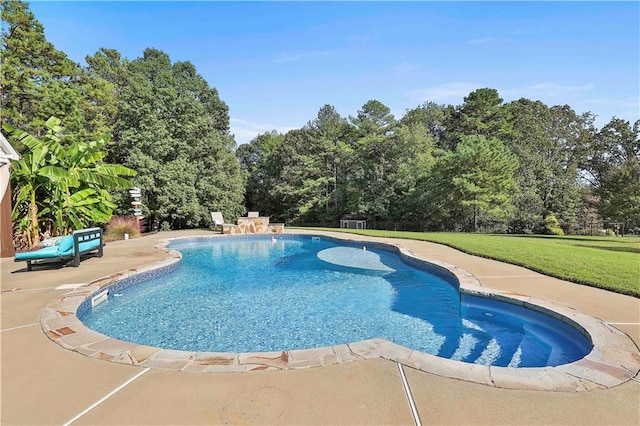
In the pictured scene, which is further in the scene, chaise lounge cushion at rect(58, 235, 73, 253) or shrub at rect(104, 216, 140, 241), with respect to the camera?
shrub at rect(104, 216, 140, 241)

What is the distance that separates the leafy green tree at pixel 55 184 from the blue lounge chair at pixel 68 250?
2927 mm

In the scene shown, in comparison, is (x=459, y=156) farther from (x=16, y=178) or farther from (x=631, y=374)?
(x=16, y=178)

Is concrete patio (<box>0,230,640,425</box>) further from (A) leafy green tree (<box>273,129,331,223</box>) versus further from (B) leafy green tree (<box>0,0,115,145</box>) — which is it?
(A) leafy green tree (<box>273,129,331,223</box>)

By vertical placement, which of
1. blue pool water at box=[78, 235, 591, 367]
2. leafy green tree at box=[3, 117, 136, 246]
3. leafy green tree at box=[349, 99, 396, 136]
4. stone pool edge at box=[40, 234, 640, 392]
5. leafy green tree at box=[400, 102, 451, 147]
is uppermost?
leafy green tree at box=[400, 102, 451, 147]

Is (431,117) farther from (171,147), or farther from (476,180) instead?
(171,147)

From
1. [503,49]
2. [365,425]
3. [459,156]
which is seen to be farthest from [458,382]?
[459,156]

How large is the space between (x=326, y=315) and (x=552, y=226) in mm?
21498

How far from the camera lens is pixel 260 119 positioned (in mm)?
32875

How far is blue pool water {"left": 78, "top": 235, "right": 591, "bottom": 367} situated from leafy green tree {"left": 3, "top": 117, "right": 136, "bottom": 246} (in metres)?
4.76

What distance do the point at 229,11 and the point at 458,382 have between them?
45.4 feet

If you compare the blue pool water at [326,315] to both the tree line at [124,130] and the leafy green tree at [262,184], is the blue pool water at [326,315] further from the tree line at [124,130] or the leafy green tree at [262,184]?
the leafy green tree at [262,184]

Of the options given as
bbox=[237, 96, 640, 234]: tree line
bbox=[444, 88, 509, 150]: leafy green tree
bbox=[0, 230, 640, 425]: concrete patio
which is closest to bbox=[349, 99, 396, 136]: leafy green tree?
bbox=[237, 96, 640, 234]: tree line

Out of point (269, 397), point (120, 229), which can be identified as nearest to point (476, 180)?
point (120, 229)

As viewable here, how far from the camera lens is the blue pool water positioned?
14.8ft
